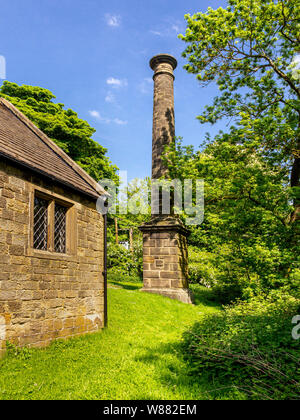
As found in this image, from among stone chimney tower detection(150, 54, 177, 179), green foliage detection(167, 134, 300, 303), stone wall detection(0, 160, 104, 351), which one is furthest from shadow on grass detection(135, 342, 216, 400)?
Result: stone chimney tower detection(150, 54, 177, 179)

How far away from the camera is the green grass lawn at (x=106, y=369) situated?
471 cm

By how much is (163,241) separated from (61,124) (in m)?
11.6

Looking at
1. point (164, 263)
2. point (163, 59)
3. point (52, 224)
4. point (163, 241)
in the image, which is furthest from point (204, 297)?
point (163, 59)

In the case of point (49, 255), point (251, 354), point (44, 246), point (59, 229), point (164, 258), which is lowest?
point (251, 354)

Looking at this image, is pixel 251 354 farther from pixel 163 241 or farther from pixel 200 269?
pixel 200 269

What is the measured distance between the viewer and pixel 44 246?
23.0ft

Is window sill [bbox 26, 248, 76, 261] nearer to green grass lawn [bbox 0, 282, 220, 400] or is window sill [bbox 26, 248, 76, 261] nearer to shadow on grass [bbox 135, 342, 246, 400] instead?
green grass lawn [bbox 0, 282, 220, 400]

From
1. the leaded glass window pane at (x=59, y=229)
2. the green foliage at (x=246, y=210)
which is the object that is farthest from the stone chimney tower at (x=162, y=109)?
the leaded glass window pane at (x=59, y=229)

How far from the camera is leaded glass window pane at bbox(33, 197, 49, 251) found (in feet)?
22.3

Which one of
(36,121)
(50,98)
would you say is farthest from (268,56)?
(50,98)

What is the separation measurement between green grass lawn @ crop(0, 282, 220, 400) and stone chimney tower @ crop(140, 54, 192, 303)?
4.74 m

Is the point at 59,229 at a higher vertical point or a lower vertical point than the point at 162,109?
lower

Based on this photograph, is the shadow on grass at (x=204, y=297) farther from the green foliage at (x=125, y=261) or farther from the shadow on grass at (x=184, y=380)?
the shadow on grass at (x=184, y=380)

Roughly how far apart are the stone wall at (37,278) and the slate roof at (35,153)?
0.79 feet
